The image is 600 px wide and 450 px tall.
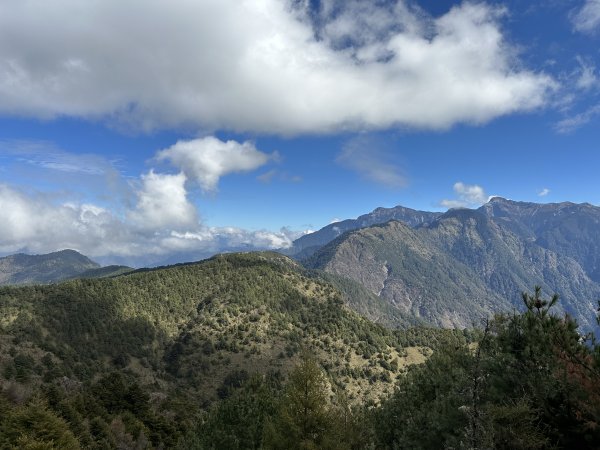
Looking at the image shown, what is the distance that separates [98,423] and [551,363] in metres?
73.0

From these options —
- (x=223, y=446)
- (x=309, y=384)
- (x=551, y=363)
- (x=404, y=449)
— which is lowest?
(x=223, y=446)

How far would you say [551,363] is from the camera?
77.8ft

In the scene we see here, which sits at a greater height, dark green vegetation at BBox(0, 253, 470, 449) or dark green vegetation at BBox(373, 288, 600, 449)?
dark green vegetation at BBox(373, 288, 600, 449)

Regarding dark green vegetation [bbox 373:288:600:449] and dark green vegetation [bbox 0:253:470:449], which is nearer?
dark green vegetation [bbox 373:288:600:449]

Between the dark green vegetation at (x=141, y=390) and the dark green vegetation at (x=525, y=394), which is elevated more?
the dark green vegetation at (x=525, y=394)

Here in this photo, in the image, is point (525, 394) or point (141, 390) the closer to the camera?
point (525, 394)

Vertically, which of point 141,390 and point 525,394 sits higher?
point 525,394

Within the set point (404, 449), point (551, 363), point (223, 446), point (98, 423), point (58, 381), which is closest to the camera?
point (551, 363)

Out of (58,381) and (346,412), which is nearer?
(346,412)

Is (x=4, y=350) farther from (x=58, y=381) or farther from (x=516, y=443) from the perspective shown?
(x=516, y=443)

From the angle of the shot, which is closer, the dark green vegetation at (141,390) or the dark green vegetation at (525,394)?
the dark green vegetation at (525,394)

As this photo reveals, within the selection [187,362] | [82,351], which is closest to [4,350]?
[82,351]

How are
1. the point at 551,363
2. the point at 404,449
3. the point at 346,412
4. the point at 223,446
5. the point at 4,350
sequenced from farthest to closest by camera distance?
the point at 4,350 → the point at 223,446 → the point at 346,412 → the point at 404,449 → the point at 551,363

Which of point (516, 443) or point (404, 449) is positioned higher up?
point (516, 443)
